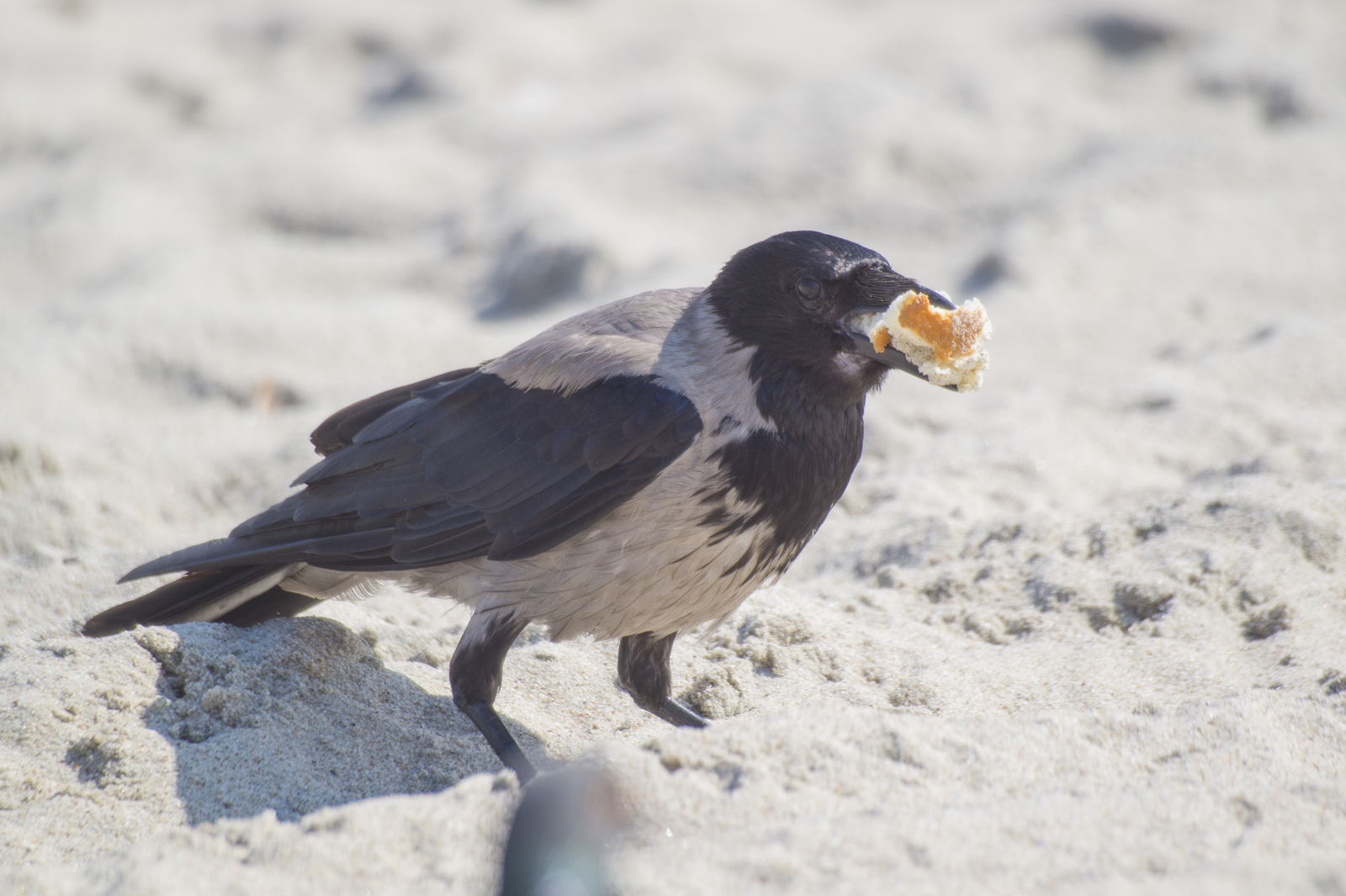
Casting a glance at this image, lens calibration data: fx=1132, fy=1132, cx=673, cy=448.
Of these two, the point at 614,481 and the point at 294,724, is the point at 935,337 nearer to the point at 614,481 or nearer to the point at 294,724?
the point at 614,481

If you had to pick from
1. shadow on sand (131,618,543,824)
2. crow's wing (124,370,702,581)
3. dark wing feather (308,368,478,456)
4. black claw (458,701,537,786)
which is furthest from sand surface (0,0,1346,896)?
dark wing feather (308,368,478,456)

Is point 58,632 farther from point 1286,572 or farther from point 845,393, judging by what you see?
point 1286,572

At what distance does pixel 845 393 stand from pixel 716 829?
1.22 metres

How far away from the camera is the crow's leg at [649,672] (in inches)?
116

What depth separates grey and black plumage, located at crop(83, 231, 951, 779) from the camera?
2674 mm

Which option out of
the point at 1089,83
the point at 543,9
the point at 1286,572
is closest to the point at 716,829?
the point at 1286,572

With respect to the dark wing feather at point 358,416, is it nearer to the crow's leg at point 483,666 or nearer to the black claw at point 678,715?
the crow's leg at point 483,666

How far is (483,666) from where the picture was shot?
9.14ft

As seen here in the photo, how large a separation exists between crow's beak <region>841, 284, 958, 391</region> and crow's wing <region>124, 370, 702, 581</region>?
0.44 meters

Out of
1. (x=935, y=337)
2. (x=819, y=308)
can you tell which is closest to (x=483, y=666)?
(x=819, y=308)

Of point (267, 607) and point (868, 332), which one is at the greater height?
point (868, 332)

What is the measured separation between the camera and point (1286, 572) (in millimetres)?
3109

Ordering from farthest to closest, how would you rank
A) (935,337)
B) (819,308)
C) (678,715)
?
(678,715) < (819,308) < (935,337)

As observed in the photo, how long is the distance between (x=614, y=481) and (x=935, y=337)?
2.70ft
